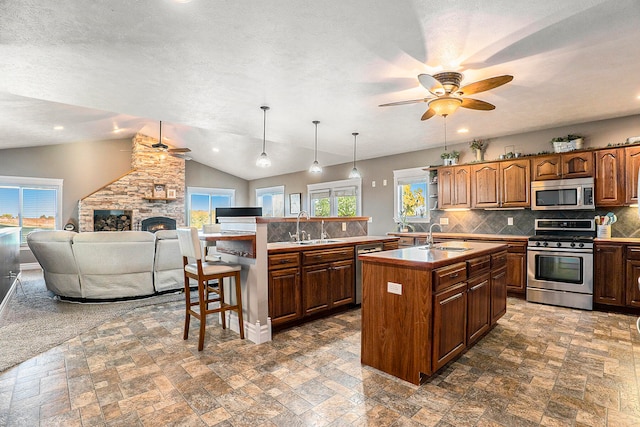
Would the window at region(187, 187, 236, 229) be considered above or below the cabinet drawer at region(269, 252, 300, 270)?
above

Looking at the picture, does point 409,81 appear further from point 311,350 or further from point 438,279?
point 311,350

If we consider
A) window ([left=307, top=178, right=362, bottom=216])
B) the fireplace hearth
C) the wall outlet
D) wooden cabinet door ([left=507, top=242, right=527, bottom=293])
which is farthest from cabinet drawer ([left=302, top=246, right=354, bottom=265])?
the fireplace hearth

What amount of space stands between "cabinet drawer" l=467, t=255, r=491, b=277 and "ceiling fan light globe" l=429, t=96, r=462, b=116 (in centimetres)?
136

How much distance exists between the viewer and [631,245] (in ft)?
12.9

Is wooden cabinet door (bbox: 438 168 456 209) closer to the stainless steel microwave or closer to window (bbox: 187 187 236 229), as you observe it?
the stainless steel microwave

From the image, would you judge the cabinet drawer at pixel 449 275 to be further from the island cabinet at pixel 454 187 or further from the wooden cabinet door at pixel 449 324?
the island cabinet at pixel 454 187

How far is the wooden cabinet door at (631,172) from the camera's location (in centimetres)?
409

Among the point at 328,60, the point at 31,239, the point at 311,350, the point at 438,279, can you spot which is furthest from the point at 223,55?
the point at 31,239

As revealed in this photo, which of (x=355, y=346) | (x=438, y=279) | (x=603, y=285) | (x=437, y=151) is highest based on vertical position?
(x=437, y=151)

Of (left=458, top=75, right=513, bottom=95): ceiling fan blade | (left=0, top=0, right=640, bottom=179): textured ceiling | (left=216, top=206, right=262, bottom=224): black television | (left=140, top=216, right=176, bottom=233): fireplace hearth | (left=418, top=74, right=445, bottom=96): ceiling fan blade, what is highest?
(left=0, top=0, right=640, bottom=179): textured ceiling

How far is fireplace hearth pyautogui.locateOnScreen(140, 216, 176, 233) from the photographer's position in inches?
348

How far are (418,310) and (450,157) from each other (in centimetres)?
431

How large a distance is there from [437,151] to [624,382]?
→ 15.2ft

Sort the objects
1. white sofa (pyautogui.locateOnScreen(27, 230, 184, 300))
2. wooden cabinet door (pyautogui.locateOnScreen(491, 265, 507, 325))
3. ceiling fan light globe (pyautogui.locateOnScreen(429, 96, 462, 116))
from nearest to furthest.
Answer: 1. ceiling fan light globe (pyautogui.locateOnScreen(429, 96, 462, 116))
2. wooden cabinet door (pyautogui.locateOnScreen(491, 265, 507, 325))
3. white sofa (pyautogui.locateOnScreen(27, 230, 184, 300))
